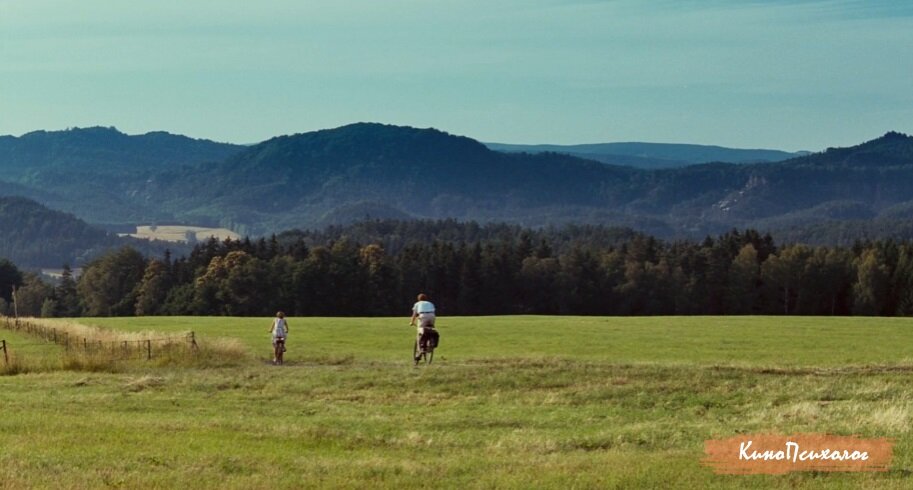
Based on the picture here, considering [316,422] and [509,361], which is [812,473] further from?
[509,361]

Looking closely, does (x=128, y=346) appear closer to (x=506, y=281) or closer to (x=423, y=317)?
(x=423, y=317)

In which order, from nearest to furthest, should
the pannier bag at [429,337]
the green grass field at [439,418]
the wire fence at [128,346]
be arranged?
the green grass field at [439,418], the pannier bag at [429,337], the wire fence at [128,346]

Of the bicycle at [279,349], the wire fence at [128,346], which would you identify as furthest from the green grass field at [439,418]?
the wire fence at [128,346]

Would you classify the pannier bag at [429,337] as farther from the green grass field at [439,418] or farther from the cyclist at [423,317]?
the green grass field at [439,418]

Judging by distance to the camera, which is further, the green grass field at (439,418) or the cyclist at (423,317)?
the cyclist at (423,317)

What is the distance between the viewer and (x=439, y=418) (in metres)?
24.4

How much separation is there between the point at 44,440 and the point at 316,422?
6084 mm

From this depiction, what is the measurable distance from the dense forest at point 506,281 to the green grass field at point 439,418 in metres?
87.7

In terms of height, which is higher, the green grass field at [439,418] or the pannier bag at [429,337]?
the pannier bag at [429,337]

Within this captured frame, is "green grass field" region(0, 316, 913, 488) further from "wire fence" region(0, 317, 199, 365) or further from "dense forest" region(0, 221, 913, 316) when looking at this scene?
"dense forest" region(0, 221, 913, 316)

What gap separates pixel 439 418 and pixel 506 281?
124 meters

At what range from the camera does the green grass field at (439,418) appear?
1652 centimetres

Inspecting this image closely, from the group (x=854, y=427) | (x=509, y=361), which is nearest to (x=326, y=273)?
(x=509, y=361)

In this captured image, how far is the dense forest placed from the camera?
429ft
